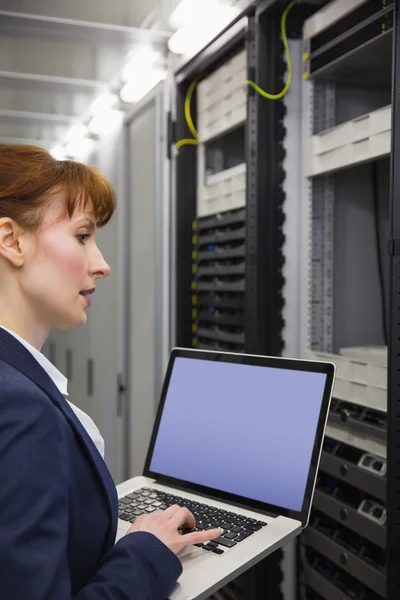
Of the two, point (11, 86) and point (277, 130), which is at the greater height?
point (11, 86)

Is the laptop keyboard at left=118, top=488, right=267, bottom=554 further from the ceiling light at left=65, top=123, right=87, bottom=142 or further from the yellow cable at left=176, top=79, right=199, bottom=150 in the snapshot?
the ceiling light at left=65, top=123, right=87, bottom=142

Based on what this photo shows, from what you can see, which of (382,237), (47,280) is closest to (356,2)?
(382,237)

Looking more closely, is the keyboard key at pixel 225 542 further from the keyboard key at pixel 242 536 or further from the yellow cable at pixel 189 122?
the yellow cable at pixel 189 122

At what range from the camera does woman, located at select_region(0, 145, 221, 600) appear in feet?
2.10

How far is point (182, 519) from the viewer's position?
93 centimetres

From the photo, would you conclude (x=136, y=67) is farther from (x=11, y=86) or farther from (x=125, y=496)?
(x=125, y=496)

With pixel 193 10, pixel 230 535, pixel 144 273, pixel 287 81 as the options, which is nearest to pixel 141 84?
pixel 193 10

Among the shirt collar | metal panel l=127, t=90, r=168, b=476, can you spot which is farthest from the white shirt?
metal panel l=127, t=90, r=168, b=476

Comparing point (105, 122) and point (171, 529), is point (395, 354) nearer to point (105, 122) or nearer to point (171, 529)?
point (171, 529)

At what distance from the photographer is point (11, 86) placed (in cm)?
266

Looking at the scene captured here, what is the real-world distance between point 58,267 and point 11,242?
0.07m

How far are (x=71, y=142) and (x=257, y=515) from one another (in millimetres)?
2278

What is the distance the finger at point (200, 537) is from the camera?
0.89m

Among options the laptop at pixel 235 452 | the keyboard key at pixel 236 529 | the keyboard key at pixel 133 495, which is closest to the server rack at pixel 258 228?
the laptop at pixel 235 452
